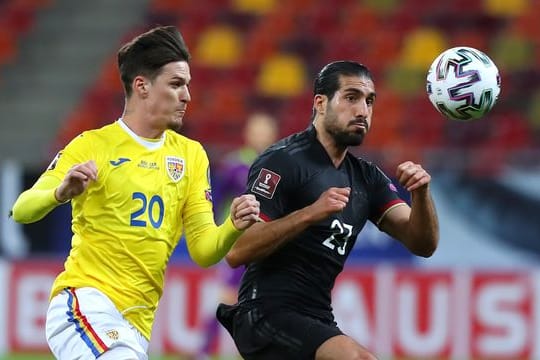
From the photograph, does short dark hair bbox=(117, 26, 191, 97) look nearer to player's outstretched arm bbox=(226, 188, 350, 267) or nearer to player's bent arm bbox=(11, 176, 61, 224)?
player's bent arm bbox=(11, 176, 61, 224)

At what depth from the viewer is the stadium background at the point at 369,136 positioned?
462 inches

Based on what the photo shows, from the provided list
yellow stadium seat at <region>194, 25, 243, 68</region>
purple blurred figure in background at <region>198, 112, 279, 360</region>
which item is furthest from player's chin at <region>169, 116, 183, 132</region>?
yellow stadium seat at <region>194, 25, 243, 68</region>

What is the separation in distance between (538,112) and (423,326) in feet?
13.9

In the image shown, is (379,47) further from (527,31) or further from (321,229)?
(321,229)

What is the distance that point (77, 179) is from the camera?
5500 millimetres

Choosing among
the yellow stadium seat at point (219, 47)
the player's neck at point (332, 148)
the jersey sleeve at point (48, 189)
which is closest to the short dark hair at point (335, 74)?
the player's neck at point (332, 148)

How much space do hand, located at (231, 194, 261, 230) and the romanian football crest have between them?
0.52m

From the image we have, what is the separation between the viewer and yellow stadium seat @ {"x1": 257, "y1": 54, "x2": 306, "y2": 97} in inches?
640

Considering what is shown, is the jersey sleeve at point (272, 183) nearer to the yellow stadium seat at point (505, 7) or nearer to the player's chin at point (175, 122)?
the player's chin at point (175, 122)

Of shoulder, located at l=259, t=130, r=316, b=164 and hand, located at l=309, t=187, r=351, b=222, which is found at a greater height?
shoulder, located at l=259, t=130, r=316, b=164

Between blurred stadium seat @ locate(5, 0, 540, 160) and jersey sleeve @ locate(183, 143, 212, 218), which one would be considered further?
blurred stadium seat @ locate(5, 0, 540, 160)

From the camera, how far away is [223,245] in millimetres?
6012

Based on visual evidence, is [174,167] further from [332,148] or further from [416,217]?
[416,217]

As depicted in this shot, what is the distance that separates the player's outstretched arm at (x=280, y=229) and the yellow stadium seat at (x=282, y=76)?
1006 centimetres
